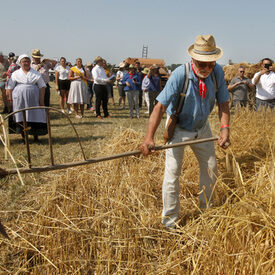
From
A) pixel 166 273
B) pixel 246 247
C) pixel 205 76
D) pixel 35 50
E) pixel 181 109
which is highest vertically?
pixel 35 50

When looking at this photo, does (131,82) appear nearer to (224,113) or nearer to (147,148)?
(224,113)

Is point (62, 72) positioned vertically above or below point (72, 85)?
above

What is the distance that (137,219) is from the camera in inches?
97.6

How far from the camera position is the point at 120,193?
3.06 meters

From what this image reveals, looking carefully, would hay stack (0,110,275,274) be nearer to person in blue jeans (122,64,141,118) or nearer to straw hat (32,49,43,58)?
straw hat (32,49,43,58)

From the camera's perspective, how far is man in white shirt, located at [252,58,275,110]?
5.98 meters

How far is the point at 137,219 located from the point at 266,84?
4.78 meters

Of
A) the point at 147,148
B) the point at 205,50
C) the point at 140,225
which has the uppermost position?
the point at 205,50

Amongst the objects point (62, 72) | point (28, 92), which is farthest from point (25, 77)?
point (62, 72)

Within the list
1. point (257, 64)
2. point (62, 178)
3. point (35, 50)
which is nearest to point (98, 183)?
point (62, 178)

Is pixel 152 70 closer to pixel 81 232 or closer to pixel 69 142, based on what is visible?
pixel 69 142

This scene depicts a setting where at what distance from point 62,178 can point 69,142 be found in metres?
2.52

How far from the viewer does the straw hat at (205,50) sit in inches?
95.0

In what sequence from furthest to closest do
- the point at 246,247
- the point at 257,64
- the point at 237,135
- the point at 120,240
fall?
the point at 257,64
the point at 237,135
the point at 120,240
the point at 246,247
